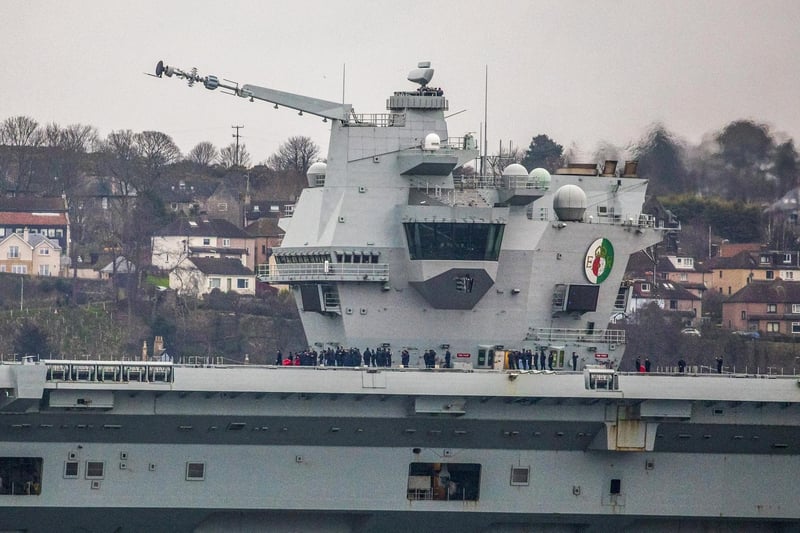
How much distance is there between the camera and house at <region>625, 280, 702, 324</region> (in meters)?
80.0

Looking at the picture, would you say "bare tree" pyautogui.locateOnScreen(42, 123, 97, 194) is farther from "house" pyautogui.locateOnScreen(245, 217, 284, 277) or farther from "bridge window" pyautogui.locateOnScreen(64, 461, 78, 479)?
"bridge window" pyautogui.locateOnScreen(64, 461, 78, 479)

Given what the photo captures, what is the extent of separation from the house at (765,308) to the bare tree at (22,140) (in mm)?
34056

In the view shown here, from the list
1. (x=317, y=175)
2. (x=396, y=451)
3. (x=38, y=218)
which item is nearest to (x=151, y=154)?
(x=38, y=218)

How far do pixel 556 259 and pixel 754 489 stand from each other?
21.4ft

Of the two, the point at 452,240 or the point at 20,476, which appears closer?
the point at 20,476

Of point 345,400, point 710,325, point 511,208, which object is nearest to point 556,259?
point 511,208

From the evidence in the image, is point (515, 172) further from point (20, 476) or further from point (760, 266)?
point (760, 266)

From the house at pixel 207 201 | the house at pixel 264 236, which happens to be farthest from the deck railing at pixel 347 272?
the house at pixel 207 201

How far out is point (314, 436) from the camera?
1388 inches

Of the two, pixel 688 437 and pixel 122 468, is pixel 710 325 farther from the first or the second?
pixel 122 468

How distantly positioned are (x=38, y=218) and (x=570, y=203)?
5478 cm

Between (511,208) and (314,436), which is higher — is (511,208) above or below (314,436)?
above

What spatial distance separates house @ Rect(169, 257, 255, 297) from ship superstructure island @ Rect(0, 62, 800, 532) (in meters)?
46.3

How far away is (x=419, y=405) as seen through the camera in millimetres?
35062
